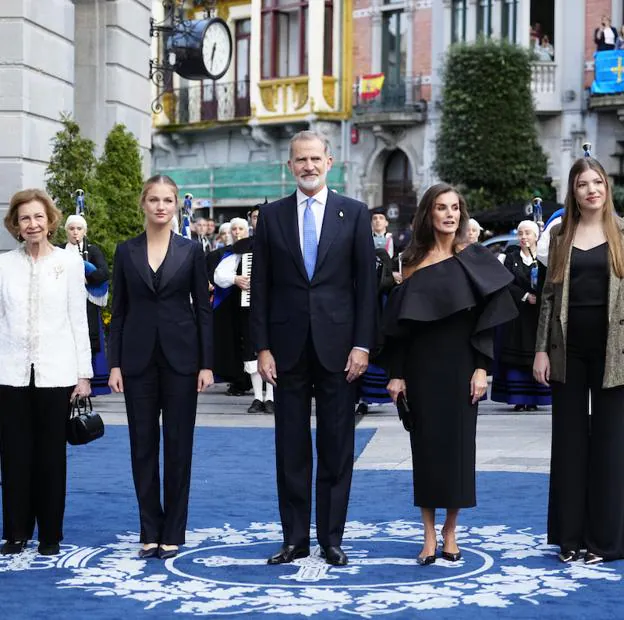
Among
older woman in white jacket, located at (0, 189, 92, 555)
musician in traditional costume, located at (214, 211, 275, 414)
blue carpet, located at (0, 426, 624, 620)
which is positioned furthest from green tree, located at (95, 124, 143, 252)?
older woman in white jacket, located at (0, 189, 92, 555)

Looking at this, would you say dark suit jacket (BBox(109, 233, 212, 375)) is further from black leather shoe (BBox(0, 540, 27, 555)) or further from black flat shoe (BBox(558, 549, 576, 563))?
black flat shoe (BBox(558, 549, 576, 563))

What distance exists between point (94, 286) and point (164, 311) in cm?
651

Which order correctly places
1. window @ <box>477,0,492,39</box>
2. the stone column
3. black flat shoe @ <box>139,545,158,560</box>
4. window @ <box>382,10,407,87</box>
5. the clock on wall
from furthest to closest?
window @ <box>382,10,407,87</box>
window @ <box>477,0,492,39</box>
the clock on wall
the stone column
black flat shoe @ <box>139,545,158,560</box>

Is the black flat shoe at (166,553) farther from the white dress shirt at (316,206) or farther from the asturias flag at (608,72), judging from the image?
the asturias flag at (608,72)

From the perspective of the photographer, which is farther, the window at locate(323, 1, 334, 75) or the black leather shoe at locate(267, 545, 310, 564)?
the window at locate(323, 1, 334, 75)

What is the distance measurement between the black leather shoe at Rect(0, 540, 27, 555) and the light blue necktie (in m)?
2.04

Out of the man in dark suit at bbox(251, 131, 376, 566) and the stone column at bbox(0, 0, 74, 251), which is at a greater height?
the stone column at bbox(0, 0, 74, 251)

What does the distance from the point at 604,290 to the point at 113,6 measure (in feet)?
42.4

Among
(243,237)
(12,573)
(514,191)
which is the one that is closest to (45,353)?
(12,573)

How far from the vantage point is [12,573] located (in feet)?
24.1

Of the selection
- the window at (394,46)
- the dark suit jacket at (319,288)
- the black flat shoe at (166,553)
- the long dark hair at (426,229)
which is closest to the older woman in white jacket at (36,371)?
the black flat shoe at (166,553)

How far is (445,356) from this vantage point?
7.60m

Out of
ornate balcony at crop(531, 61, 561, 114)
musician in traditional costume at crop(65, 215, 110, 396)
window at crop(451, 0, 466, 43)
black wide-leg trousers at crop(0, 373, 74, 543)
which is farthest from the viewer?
window at crop(451, 0, 466, 43)

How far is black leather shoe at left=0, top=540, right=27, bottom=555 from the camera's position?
7.87 meters
